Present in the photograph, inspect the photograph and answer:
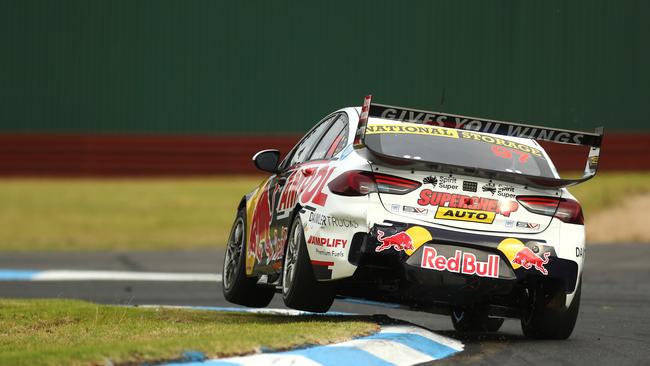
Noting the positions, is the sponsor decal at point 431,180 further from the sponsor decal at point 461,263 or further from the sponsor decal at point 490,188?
the sponsor decal at point 461,263

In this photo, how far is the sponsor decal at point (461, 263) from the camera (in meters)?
8.17

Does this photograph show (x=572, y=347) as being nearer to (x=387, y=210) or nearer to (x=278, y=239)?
(x=387, y=210)

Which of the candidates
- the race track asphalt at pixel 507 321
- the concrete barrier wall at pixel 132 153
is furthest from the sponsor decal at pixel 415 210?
the concrete barrier wall at pixel 132 153

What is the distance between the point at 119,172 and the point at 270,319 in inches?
762

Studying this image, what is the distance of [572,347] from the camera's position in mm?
8484

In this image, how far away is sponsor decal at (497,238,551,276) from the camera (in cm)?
830

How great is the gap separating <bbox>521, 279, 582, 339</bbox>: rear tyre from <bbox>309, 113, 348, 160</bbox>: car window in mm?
1634

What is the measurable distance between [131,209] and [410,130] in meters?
17.6

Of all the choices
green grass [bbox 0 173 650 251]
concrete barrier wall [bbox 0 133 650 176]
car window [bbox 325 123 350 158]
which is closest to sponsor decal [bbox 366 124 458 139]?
car window [bbox 325 123 350 158]

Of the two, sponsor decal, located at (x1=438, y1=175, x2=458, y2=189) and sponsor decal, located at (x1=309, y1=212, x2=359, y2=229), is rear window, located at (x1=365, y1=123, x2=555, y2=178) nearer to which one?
sponsor decal, located at (x1=438, y1=175, x2=458, y2=189)

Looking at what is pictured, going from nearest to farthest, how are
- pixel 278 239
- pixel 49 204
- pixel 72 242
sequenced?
pixel 278 239, pixel 72 242, pixel 49 204

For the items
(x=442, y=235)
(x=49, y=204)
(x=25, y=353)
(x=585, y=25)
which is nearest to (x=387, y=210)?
(x=442, y=235)

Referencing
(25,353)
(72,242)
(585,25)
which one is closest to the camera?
(25,353)

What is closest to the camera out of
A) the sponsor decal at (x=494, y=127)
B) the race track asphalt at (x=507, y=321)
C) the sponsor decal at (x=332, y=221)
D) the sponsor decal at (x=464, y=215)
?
the race track asphalt at (x=507, y=321)
